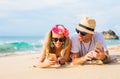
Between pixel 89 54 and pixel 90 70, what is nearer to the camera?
pixel 90 70

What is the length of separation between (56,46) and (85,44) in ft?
2.25

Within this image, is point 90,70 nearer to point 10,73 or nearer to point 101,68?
point 101,68

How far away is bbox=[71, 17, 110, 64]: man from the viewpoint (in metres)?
6.70

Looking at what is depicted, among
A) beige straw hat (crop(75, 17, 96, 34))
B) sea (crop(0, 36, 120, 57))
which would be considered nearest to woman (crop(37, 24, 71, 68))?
beige straw hat (crop(75, 17, 96, 34))

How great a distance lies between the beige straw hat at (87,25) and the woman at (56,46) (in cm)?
31

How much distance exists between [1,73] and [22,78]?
0.80 m

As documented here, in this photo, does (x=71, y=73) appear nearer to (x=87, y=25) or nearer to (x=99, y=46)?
(x=99, y=46)

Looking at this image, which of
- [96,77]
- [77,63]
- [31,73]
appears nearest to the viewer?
[96,77]

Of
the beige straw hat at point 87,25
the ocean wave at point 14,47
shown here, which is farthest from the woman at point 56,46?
the ocean wave at point 14,47

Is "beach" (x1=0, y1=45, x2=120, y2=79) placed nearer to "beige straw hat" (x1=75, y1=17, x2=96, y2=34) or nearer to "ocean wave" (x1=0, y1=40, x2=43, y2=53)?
"beige straw hat" (x1=75, y1=17, x2=96, y2=34)

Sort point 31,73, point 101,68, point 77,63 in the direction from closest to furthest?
point 31,73
point 101,68
point 77,63

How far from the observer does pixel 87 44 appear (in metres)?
7.11

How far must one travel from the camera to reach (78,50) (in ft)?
23.2

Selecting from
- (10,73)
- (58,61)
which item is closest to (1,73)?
(10,73)
